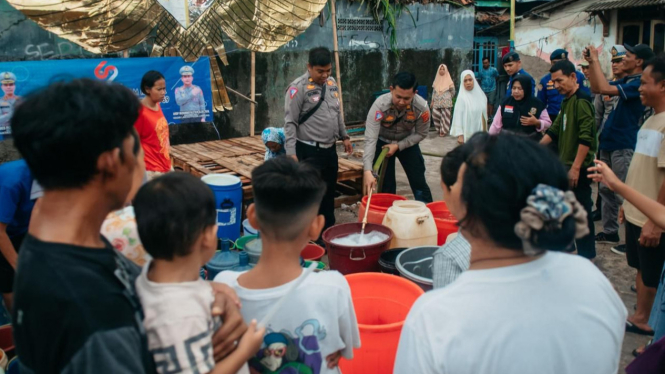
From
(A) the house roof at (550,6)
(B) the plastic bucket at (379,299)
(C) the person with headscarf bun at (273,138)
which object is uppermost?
(A) the house roof at (550,6)

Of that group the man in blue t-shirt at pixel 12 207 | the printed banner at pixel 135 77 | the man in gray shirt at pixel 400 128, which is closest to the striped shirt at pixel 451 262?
the man in blue t-shirt at pixel 12 207

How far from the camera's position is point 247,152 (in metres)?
6.58

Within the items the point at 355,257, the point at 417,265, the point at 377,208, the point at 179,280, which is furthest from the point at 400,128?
the point at 179,280

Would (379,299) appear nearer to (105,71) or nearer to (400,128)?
(400,128)

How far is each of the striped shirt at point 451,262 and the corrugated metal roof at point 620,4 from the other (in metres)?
11.6

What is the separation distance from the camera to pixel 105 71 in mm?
6891

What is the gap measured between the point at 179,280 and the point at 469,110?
8044mm

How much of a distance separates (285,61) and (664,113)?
24.8ft

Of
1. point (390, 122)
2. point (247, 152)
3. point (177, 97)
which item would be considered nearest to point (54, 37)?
point (177, 97)

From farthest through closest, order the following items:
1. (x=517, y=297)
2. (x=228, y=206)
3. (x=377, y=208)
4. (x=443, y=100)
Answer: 1. (x=443, y=100)
2. (x=228, y=206)
3. (x=377, y=208)
4. (x=517, y=297)

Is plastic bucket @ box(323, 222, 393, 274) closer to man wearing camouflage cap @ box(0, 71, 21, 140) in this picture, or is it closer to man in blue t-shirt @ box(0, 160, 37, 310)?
man in blue t-shirt @ box(0, 160, 37, 310)

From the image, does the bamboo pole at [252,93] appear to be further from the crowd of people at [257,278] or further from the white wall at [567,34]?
the white wall at [567,34]

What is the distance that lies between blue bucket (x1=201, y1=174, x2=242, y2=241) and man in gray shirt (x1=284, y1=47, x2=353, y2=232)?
2.19 feet

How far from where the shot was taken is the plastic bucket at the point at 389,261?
3.07 meters
